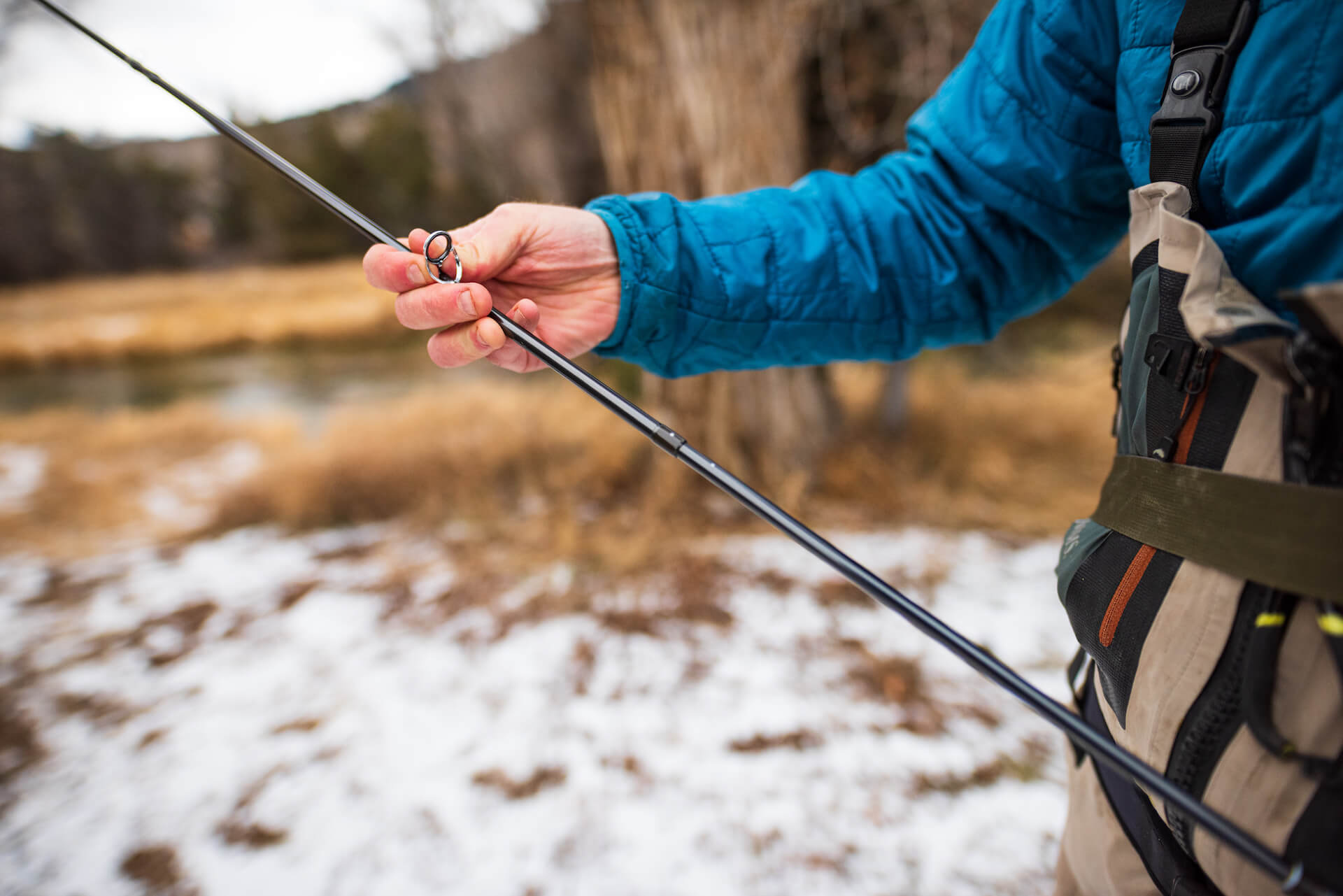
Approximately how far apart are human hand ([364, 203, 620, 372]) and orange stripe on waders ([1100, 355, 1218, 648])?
708mm

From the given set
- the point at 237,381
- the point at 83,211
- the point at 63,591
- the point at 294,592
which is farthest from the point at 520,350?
the point at 83,211

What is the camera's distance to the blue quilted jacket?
818 millimetres

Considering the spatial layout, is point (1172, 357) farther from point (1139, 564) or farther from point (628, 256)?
point (628, 256)

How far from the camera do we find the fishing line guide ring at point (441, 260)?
0.88 metres

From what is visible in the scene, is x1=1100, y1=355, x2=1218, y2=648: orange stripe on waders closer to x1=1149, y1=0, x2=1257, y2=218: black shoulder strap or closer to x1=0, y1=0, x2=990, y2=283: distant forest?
x1=1149, y1=0, x2=1257, y2=218: black shoulder strap

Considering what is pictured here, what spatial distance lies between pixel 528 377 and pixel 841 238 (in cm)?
530

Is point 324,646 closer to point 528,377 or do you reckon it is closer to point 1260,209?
point 1260,209

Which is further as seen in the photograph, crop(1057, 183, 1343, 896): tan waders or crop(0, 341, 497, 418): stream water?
crop(0, 341, 497, 418): stream water

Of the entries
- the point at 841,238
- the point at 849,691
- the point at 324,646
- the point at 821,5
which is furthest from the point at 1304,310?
the point at 821,5

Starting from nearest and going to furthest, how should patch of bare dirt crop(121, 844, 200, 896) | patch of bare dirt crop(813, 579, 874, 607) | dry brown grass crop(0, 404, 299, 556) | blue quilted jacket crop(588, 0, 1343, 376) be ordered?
blue quilted jacket crop(588, 0, 1343, 376) → patch of bare dirt crop(121, 844, 200, 896) → patch of bare dirt crop(813, 579, 874, 607) → dry brown grass crop(0, 404, 299, 556)

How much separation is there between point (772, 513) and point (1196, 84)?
0.61 m

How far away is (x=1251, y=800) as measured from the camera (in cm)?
54

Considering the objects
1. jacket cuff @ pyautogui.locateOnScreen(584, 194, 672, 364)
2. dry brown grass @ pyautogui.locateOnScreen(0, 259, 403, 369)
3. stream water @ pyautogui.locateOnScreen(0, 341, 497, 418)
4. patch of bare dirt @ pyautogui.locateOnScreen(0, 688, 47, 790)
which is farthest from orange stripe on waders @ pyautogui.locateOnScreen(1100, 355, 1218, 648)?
dry brown grass @ pyautogui.locateOnScreen(0, 259, 403, 369)

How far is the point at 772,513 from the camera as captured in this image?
32.9 inches
